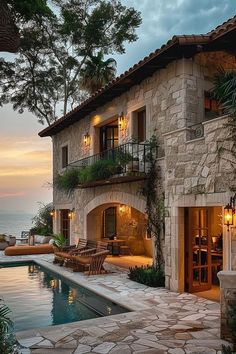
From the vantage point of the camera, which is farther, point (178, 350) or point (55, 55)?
point (55, 55)

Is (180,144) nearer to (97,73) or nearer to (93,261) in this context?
(93,261)

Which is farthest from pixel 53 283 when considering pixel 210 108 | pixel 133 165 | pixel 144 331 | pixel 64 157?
pixel 64 157

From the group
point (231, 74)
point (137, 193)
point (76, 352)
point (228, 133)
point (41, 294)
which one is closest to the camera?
point (76, 352)

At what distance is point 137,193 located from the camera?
38.9 ft

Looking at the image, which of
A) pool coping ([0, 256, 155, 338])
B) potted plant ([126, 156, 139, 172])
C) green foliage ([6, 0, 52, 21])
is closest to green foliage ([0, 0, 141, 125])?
pool coping ([0, 256, 155, 338])

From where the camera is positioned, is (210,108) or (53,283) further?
(53,283)

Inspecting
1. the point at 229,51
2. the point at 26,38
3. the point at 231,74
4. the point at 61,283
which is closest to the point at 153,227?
the point at 61,283

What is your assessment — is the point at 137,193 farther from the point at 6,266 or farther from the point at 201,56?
the point at 6,266

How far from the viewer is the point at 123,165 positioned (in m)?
11.5

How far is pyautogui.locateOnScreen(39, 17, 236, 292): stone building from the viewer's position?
27.6 feet

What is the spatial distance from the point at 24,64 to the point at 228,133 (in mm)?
17246

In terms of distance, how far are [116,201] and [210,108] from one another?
4683mm

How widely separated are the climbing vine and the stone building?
238 mm

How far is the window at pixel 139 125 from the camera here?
12.4m
